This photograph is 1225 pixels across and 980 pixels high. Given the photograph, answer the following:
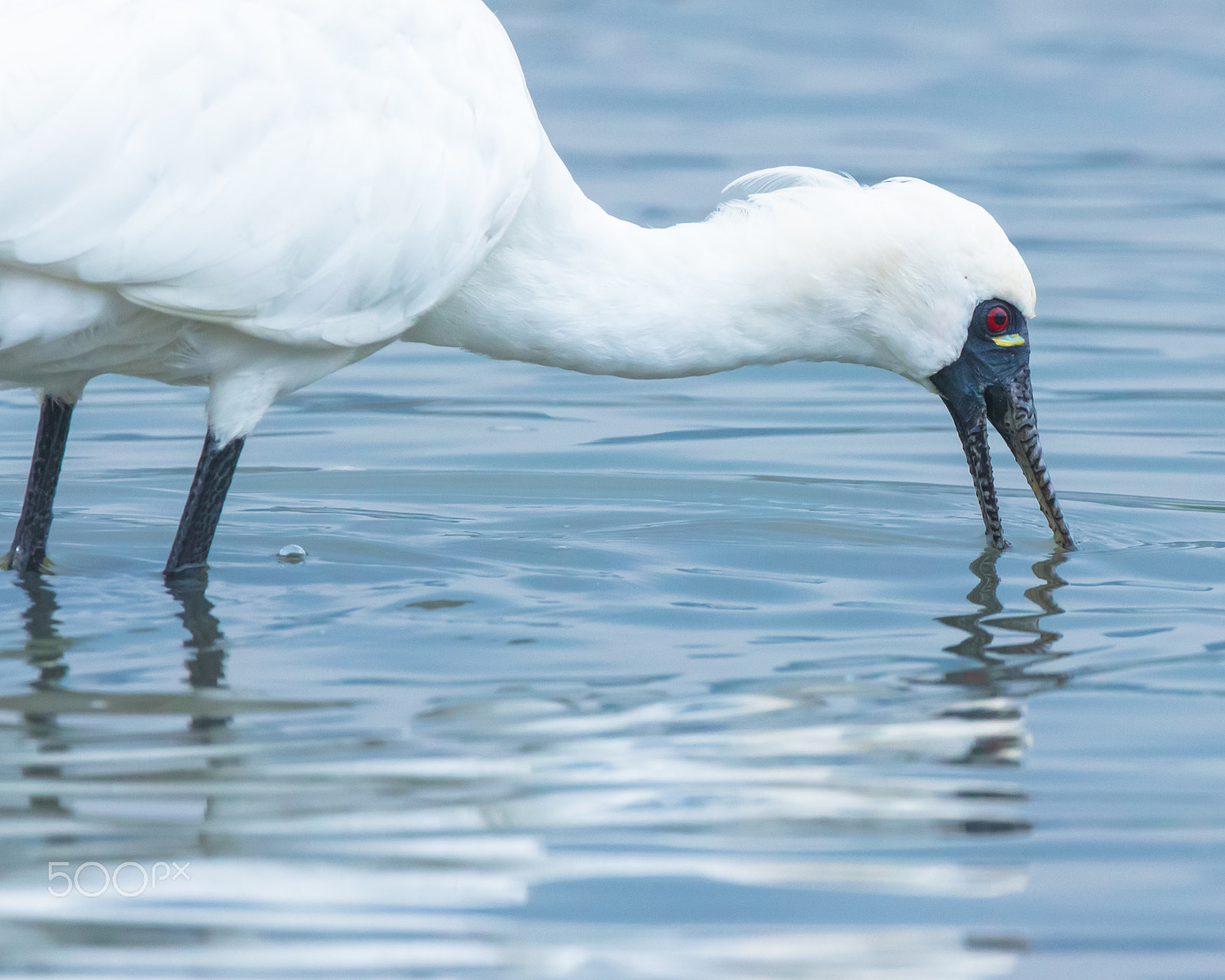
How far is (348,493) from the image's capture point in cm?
959

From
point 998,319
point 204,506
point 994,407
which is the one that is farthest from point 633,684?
point 994,407

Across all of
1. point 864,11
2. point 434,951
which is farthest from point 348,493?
point 864,11

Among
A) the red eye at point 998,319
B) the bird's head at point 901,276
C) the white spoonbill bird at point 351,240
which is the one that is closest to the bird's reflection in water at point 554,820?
the white spoonbill bird at point 351,240

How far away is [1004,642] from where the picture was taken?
7461mm

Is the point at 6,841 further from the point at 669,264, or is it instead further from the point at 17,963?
the point at 669,264

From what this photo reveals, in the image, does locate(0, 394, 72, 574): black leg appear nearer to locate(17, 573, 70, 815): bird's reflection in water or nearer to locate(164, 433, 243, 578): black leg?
locate(17, 573, 70, 815): bird's reflection in water

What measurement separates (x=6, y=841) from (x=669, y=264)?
315cm

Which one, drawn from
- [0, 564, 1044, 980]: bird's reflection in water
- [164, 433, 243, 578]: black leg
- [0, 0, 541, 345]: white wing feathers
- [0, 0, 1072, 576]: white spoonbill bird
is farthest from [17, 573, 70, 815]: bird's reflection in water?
[0, 0, 541, 345]: white wing feathers

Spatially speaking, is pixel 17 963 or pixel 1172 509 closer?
pixel 17 963

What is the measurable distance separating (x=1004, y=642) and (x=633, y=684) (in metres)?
1.33

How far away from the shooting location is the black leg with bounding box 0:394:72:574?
26.5 ft

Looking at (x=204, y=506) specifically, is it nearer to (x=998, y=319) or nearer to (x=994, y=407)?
(x=998, y=319)

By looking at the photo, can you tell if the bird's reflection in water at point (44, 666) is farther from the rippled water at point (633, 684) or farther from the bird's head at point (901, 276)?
the bird's head at point (901, 276)

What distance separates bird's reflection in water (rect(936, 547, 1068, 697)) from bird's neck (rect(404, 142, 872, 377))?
107cm
